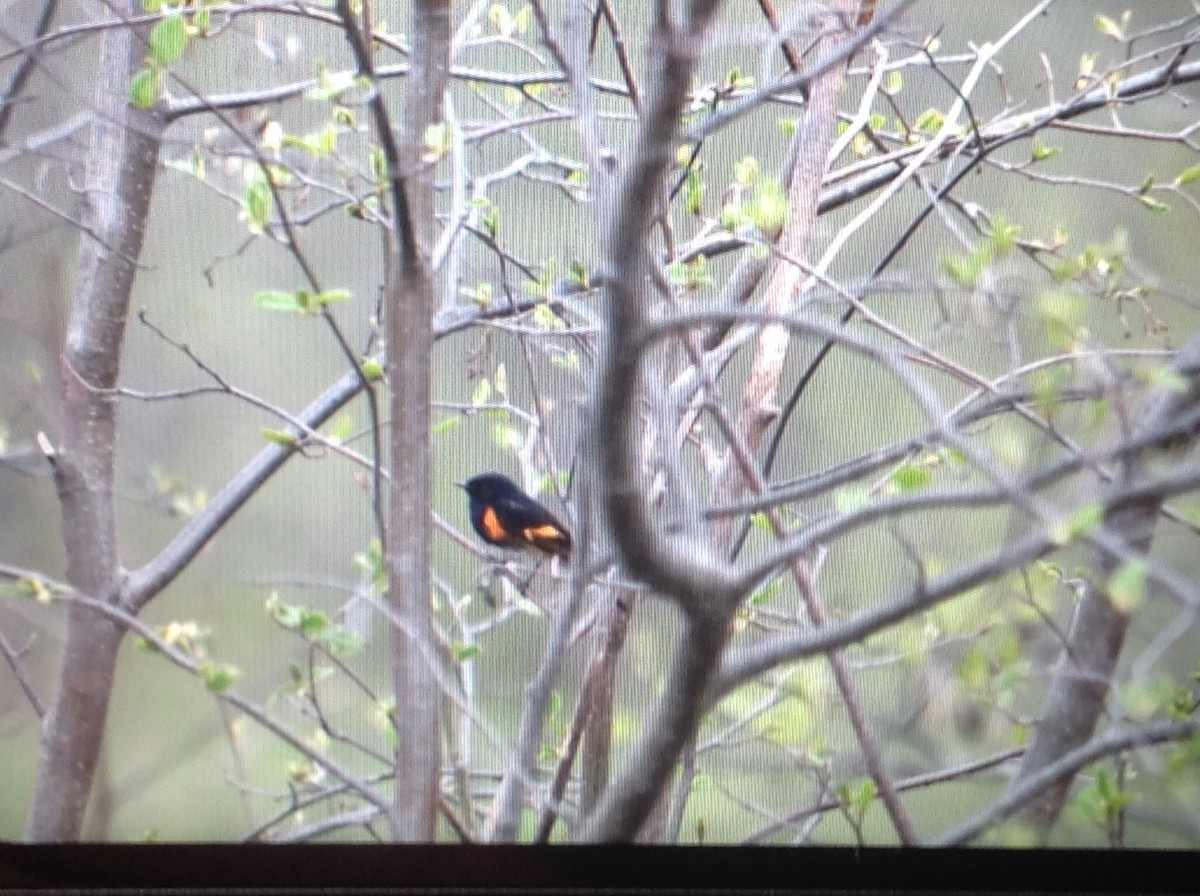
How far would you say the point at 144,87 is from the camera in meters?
0.91

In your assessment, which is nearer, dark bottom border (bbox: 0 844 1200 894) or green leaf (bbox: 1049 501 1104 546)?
green leaf (bbox: 1049 501 1104 546)

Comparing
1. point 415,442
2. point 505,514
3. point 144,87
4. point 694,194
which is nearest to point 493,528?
point 505,514

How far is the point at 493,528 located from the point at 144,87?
0.49 metres

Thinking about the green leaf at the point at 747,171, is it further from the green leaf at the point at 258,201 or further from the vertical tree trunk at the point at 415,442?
the green leaf at the point at 258,201

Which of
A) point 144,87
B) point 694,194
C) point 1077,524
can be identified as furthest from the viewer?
point 694,194

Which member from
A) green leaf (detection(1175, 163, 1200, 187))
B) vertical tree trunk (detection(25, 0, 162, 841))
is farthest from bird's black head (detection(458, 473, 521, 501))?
green leaf (detection(1175, 163, 1200, 187))

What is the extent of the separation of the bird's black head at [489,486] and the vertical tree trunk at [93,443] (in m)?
0.36

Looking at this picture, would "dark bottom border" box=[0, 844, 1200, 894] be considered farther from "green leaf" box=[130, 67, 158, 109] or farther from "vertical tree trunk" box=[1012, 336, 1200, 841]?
"green leaf" box=[130, 67, 158, 109]

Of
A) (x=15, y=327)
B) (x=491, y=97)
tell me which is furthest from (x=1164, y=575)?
(x=15, y=327)

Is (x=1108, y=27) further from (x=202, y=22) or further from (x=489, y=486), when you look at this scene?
(x=202, y=22)

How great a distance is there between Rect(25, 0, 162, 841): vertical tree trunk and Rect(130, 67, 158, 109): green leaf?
0.52 ft

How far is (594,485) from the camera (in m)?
0.86

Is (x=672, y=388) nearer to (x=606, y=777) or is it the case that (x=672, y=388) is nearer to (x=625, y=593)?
(x=625, y=593)

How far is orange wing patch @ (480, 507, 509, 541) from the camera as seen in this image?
42.2 inches
